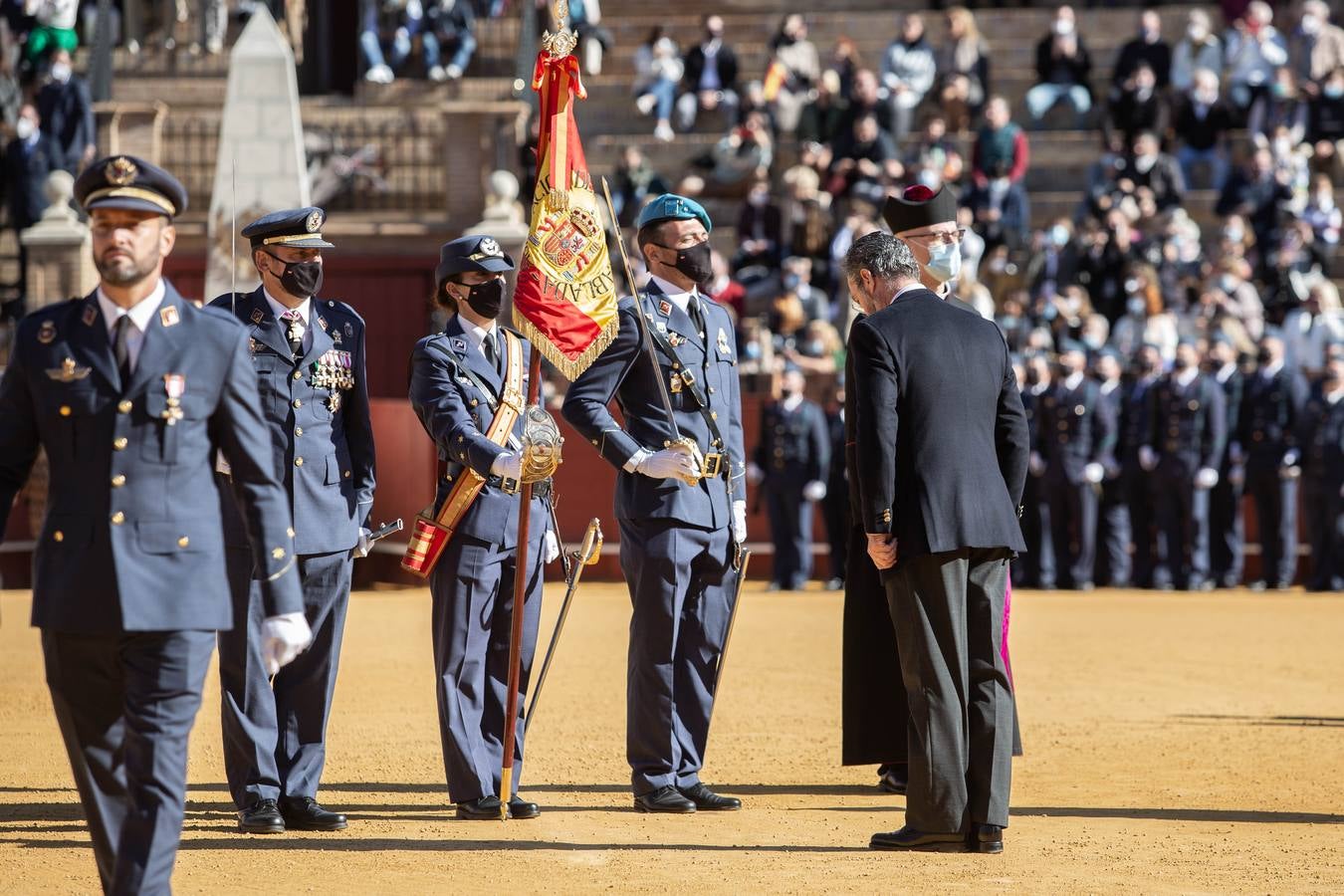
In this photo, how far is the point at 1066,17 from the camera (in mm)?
24047

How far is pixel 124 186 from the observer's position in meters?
5.20

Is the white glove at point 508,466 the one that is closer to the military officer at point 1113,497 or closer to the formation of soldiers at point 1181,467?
the formation of soldiers at point 1181,467

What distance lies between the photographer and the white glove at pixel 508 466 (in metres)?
7.14

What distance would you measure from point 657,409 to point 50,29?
18.4 m

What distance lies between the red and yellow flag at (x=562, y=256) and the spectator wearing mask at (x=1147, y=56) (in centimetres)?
1660

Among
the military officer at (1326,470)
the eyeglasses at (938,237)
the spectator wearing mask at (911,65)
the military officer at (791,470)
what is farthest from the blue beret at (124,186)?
the spectator wearing mask at (911,65)

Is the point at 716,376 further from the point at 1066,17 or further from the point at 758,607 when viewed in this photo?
the point at 1066,17

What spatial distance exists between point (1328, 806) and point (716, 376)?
267 cm

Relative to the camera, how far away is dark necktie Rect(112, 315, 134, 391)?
5172 millimetres

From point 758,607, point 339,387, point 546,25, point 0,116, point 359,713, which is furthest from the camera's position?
point 546,25

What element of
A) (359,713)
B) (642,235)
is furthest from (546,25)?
(642,235)

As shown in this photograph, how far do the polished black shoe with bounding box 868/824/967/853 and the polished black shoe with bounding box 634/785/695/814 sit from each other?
907mm

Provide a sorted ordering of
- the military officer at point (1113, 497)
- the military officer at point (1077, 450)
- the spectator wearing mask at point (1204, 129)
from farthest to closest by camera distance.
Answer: the spectator wearing mask at point (1204, 129) < the military officer at point (1113, 497) < the military officer at point (1077, 450)

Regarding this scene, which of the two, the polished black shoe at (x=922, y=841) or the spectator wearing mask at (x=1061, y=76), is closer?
the polished black shoe at (x=922, y=841)
